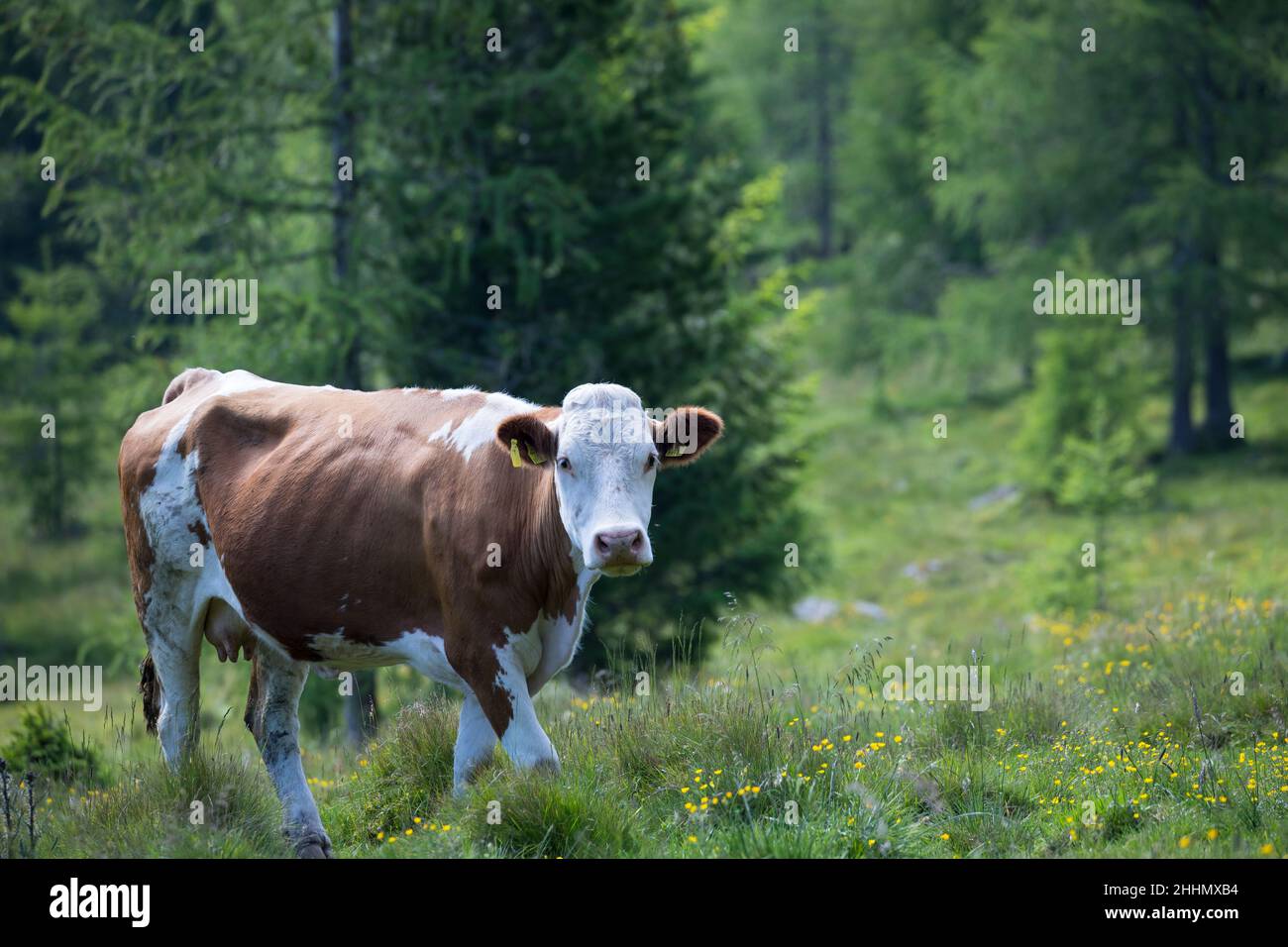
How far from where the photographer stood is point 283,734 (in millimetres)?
6965

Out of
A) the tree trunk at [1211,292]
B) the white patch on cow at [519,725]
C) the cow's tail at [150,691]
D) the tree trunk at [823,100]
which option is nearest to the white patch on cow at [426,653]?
the white patch on cow at [519,725]

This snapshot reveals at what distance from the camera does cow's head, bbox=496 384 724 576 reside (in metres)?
5.52

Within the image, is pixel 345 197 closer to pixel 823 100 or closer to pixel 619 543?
pixel 619 543

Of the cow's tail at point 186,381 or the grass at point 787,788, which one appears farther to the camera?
the cow's tail at point 186,381

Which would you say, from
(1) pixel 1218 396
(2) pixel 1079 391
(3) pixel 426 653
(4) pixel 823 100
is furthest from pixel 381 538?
(4) pixel 823 100

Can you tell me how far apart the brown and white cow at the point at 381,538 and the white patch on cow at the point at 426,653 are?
0.04 ft

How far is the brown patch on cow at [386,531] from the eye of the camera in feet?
19.9

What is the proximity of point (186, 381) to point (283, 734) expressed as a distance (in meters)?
2.40

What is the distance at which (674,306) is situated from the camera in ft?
49.8

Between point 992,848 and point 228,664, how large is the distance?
11.4 metres

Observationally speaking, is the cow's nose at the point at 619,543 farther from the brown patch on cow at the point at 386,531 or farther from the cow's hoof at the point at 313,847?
the cow's hoof at the point at 313,847

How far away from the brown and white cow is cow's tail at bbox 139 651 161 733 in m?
0.01
